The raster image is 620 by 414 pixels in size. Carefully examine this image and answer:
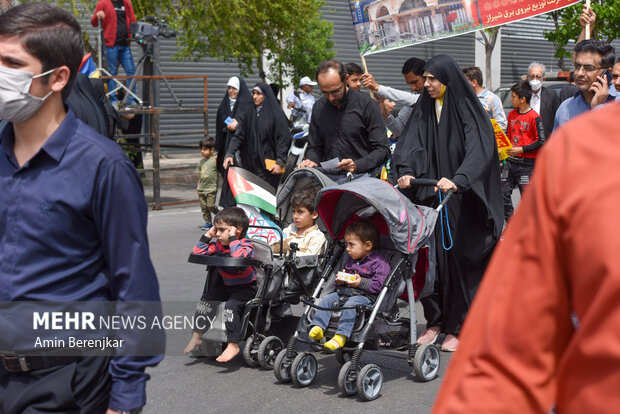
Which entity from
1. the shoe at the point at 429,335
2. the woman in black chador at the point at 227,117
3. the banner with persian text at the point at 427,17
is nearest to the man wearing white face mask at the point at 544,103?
the banner with persian text at the point at 427,17

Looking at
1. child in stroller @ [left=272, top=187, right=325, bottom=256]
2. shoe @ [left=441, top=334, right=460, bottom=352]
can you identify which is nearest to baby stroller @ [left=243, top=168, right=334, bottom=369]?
child in stroller @ [left=272, top=187, right=325, bottom=256]

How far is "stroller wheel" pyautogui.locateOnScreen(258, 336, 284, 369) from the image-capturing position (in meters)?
5.69

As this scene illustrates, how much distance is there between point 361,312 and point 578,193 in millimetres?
4033

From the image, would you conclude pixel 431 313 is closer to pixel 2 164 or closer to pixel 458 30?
pixel 458 30

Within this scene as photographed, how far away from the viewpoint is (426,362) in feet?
18.0

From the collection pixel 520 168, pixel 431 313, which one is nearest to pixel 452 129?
pixel 431 313

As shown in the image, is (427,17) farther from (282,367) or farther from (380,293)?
(282,367)

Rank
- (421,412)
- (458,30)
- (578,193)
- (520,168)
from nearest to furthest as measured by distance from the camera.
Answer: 1. (578,193)
2. (421,412)
3. (458,30)
4. (520,168)

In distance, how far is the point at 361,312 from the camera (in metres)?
5.14

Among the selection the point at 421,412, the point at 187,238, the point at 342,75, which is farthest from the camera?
the point at 187,238

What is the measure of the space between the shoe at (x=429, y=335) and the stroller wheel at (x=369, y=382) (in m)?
0.88

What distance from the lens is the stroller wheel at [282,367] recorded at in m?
5.36

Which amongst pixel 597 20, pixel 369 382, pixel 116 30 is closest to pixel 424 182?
pixel 369 382

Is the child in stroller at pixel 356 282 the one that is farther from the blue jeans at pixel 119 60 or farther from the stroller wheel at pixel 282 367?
the blue jeans at pixel 119 60
